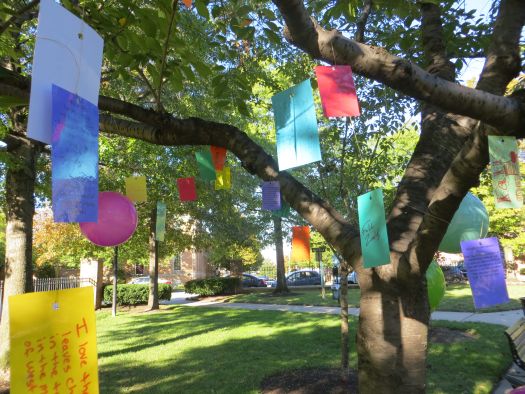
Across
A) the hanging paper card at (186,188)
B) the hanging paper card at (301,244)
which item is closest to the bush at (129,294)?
the hanging paper card at (186,188)

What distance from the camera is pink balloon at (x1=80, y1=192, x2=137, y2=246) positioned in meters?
2.90

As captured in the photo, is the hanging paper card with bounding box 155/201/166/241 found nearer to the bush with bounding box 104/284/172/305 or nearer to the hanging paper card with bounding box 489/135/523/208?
the hanging paper card with bounding box 489/135/523/208

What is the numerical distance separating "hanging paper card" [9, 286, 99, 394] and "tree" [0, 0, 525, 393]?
1.19m

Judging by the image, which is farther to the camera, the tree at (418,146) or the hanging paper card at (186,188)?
the hanging paper card at (186,188)

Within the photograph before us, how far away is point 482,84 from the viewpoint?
94.7 inches

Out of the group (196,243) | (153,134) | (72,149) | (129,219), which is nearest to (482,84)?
(153,134)

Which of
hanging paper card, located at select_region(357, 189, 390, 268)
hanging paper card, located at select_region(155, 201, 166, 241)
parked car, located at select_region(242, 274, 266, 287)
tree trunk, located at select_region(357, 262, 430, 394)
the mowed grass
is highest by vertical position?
hanging paper card, located at select_region(155, 201, 166, 241)

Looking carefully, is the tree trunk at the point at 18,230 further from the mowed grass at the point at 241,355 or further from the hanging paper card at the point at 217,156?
the hanging paper card at the point at 217,156

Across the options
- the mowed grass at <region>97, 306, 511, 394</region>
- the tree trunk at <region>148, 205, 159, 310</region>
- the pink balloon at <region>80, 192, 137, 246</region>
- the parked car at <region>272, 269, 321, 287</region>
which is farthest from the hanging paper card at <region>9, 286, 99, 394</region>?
the parked car at <region>272, 269, 321, 287</region>

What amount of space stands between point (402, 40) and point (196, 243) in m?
15.8

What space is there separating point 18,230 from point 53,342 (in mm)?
5259

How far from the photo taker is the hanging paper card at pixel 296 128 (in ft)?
7.18

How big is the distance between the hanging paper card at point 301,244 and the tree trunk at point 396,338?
2.35 meters

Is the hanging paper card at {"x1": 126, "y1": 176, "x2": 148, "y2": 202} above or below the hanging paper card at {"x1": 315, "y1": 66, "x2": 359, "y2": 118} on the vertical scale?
below
